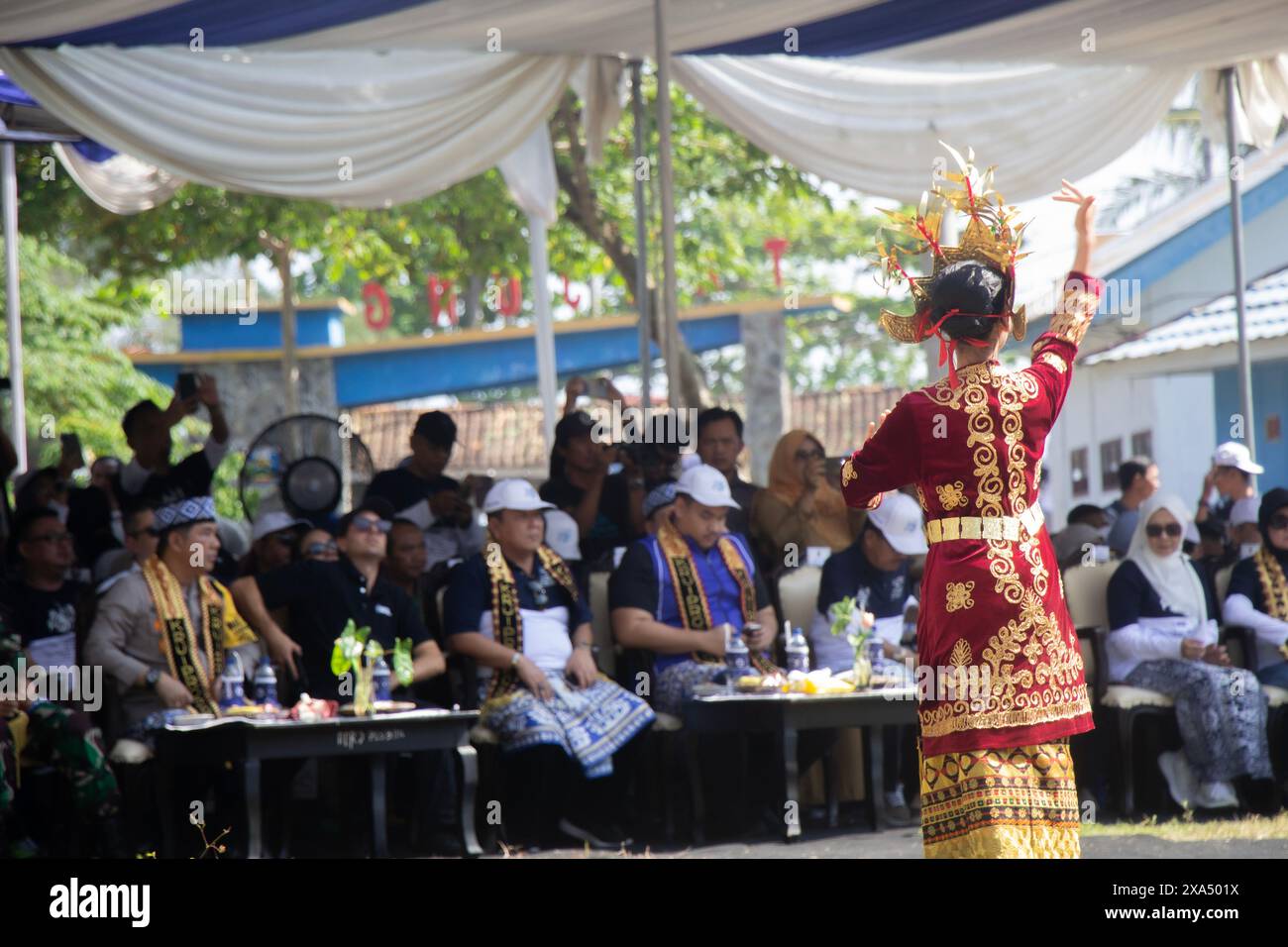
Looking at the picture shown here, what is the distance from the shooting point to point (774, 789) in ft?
25.0

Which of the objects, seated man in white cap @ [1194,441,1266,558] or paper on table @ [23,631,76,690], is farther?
seated man in white cap @ [1194,441,1266,558]

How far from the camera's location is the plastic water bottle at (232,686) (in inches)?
262

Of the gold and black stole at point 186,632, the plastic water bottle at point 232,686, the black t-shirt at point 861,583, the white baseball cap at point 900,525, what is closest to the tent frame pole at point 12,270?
the gold and black stole at point 186,632

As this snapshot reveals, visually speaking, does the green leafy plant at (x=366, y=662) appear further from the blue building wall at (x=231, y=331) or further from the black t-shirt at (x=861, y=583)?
the blue building wall at (x=231, y=331)

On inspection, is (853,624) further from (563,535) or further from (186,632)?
(186,632)

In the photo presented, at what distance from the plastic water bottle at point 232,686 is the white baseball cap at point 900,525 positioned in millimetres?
2813

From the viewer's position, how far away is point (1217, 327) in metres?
14.1

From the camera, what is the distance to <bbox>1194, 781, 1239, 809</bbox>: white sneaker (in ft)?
24.7

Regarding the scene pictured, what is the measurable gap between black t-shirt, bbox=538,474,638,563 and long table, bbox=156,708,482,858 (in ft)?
5.62

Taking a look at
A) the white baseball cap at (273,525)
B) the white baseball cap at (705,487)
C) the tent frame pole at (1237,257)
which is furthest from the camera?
the tent frame pole at (1237,257)

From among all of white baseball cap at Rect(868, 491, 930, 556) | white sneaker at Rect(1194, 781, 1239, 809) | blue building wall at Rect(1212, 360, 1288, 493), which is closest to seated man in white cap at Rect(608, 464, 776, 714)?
white baseball cap at Rect(868, 491, 930, 556)

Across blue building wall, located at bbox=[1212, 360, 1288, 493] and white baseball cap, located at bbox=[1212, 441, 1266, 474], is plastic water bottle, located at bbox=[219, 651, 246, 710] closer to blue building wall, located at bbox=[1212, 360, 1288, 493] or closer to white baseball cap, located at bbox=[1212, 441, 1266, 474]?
white baseball cap, located at bbox=[1212, 441, 1266, 474]
